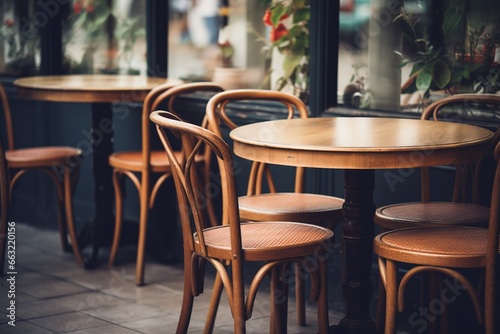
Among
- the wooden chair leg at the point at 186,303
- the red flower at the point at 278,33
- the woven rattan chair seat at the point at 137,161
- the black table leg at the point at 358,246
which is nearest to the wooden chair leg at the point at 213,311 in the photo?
the wooden chair leg at the point at 186,303

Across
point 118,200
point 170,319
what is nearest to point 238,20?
point 118,200

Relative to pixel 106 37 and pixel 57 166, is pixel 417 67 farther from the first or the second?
pixel 106 37

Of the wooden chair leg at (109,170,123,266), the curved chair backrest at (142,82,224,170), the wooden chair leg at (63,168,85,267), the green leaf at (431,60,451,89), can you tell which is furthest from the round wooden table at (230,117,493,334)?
the wooden chair leg at (63,168,85,267)

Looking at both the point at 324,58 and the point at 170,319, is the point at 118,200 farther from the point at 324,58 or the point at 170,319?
the point at 324,58

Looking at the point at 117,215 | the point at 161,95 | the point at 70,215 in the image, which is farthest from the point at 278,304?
the point at 70,215

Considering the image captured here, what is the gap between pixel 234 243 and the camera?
2709 mm

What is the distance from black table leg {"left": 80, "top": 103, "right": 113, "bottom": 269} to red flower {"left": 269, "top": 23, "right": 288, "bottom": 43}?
37.6 inches

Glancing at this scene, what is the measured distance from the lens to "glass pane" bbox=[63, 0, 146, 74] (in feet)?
17.3

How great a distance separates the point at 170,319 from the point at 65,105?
228cm

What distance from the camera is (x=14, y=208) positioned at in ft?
19.5

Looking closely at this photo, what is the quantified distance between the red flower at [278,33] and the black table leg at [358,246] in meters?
1.56

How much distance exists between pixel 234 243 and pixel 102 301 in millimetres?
1455

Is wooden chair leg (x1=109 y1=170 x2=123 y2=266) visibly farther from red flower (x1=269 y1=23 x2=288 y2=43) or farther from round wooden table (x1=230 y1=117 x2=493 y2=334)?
round wooden table (x1=230 y1=117 x2=493 y2=334)

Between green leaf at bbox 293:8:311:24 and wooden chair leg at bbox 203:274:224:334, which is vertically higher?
green leaf at bbox 293:8:311:24
